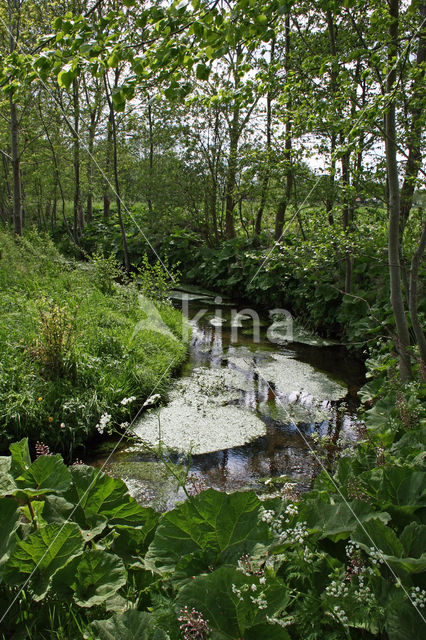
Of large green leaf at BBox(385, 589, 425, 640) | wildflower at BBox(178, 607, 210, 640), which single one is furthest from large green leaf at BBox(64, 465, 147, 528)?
large green leaf at BBox(385, 589, 425, 640)

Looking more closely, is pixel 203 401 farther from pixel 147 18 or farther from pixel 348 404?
pixel 147 18

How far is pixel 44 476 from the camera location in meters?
1.55

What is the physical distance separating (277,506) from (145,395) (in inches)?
142

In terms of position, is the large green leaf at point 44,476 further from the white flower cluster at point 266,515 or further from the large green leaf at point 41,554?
the white flower cluster at point 266,515

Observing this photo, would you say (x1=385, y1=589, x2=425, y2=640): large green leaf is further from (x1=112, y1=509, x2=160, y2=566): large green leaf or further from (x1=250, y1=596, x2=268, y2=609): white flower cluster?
(x1=112, y1=509, x2=160, y2=566): large green leaf

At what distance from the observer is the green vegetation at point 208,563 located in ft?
3.48

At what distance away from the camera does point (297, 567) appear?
4.50 feet

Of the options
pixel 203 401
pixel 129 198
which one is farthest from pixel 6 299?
pixel 129 198

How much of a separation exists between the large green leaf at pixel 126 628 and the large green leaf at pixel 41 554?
8.6 inches

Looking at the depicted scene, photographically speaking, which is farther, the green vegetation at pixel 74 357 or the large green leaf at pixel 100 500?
the green vegetation at pixel 74 357


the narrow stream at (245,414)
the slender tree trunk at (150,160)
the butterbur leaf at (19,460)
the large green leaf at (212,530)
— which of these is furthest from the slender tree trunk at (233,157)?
the large green leaf at (212,530)

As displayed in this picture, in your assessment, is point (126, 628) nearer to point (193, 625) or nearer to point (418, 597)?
point (193, 625)

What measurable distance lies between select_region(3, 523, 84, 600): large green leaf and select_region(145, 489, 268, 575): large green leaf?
234 millimetres

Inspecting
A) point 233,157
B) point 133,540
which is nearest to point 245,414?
point 133,540
